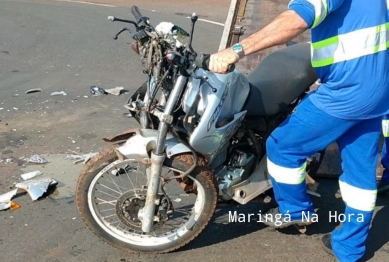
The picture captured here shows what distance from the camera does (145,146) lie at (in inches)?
138

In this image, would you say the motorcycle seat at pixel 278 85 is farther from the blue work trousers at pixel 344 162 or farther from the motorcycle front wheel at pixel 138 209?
the motorcycle front wheel at pixel 138 209

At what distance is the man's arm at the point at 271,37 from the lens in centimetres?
292

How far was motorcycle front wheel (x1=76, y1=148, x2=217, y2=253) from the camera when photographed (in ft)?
11.7

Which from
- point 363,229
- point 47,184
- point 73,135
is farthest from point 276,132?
point 73,135

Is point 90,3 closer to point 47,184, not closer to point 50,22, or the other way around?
point 50,22

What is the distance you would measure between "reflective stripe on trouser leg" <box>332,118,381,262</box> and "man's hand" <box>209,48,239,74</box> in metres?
1.00

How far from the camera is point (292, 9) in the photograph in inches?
116

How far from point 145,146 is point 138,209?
0.49 metres

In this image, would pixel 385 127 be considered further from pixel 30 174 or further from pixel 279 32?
pixel 30 174

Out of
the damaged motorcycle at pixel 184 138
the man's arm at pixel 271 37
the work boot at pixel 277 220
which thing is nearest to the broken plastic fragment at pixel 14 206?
the damaged motorcycle at pixel 184 138

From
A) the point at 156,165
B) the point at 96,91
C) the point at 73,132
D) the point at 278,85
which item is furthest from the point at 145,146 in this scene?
the point at 96,91

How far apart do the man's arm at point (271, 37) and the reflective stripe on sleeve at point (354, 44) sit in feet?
1.01

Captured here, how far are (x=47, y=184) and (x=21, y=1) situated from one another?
9831 millimetres

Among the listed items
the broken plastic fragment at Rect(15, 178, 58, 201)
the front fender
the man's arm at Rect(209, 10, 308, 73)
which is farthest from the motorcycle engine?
the broken plastic fragment at Rect(15, 178, 58, 201)
